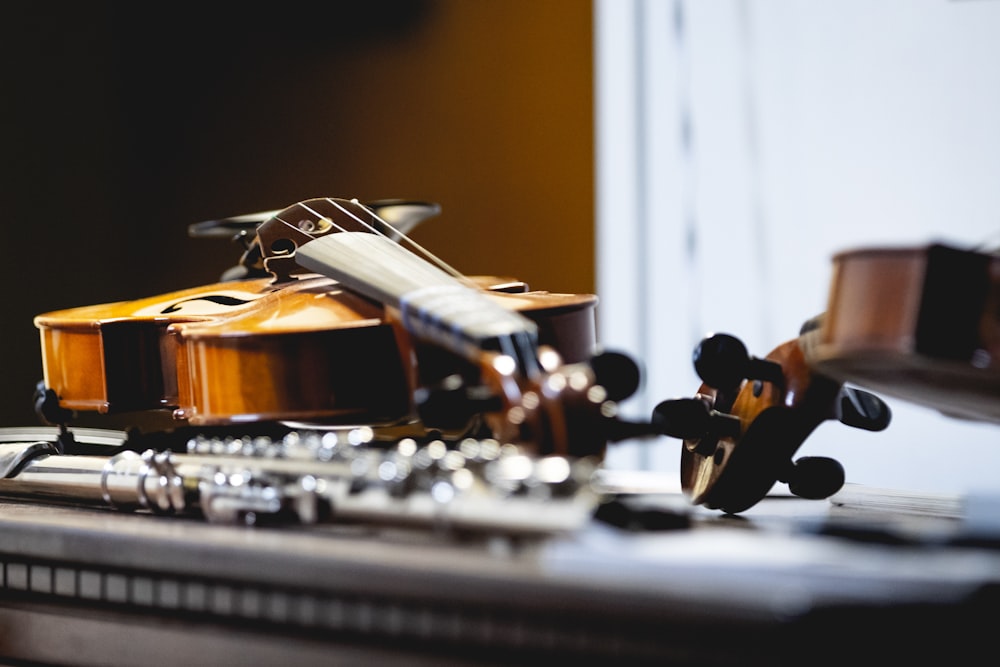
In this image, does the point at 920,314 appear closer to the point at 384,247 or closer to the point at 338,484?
the point at 338,484

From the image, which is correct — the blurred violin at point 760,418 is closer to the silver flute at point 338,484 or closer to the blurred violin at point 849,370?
the blurred violin at point 849,370

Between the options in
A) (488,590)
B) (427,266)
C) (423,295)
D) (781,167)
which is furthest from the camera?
(781,167)

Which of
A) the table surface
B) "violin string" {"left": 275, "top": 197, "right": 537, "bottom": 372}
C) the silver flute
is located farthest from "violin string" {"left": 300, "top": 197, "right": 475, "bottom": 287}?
the table surface

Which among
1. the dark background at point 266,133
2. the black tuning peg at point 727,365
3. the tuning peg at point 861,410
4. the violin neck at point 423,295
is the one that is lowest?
the tuning peg at point 861,410

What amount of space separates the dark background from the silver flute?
1.30 m

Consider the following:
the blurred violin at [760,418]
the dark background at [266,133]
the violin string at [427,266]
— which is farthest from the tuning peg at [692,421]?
the dark background at [266,133]

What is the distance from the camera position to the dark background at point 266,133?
2.06m

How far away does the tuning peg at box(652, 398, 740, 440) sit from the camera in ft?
2.39

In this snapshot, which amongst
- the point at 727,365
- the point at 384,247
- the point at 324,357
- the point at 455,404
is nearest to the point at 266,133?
the point at 384,247

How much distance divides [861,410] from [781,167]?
1298 millimetres

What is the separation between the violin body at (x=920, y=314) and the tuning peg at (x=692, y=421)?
0.52ft

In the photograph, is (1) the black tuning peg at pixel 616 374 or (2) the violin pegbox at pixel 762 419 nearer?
(1) the black tuning peg at pixel 616 374

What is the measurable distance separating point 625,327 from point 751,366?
131cm

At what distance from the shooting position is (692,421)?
2.46 feet
